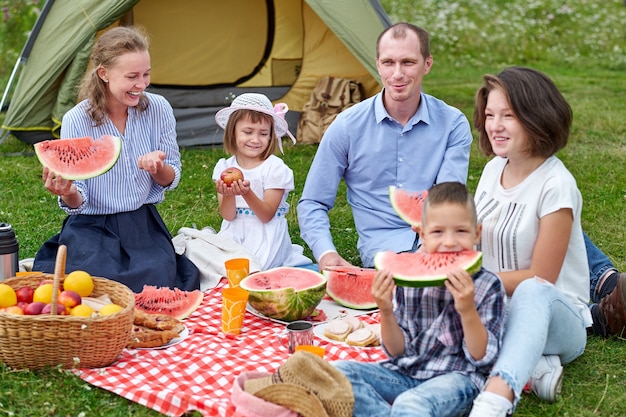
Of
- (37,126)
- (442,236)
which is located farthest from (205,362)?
(37,126)

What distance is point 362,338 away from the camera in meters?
4.14

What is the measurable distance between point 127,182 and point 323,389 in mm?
2189

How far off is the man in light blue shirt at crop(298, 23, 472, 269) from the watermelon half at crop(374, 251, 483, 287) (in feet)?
4.94

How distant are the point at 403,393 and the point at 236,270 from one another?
160 centimetres

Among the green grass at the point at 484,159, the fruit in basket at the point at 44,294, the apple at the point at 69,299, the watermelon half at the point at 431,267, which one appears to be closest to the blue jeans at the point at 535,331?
the green grass at the point at 484,159

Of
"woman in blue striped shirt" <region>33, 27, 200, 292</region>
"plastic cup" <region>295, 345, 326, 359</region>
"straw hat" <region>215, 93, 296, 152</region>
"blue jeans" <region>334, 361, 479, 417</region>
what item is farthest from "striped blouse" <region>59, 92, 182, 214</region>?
"blue jeans" <region>334, 361, 479, 417</region>

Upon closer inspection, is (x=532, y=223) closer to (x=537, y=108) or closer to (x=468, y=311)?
(x=537, y=108)

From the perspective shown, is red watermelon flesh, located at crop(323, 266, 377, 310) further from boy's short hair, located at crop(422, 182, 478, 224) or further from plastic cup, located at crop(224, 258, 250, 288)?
boy's short hair, located at crop(422, 182, 478, 224)

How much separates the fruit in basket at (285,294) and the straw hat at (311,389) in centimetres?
109

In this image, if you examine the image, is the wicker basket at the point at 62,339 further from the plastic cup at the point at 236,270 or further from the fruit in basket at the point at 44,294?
the plastic cup at the point at 236,270

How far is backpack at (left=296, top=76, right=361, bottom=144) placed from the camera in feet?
27.9

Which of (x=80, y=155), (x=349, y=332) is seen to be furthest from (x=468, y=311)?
(x=80, y=155)

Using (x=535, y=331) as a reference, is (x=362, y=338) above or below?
below

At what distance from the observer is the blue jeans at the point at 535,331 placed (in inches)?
129
